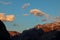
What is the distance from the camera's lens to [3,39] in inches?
6260

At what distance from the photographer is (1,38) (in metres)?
156

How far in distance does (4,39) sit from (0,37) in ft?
24.8

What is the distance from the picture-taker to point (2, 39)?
6201 inches

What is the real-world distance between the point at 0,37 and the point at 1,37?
68.4 inches

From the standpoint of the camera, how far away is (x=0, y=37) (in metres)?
157

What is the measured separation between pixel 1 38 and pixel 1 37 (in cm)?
213

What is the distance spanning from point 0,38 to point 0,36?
3684 millimetres

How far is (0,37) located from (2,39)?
2488 millimetres

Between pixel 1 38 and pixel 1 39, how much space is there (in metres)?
1.25

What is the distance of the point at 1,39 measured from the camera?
15538 centimetres

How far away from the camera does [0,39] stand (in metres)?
154

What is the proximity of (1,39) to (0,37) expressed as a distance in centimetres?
232

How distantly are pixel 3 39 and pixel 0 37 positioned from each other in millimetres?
3700

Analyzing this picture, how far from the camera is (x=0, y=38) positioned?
155 m
